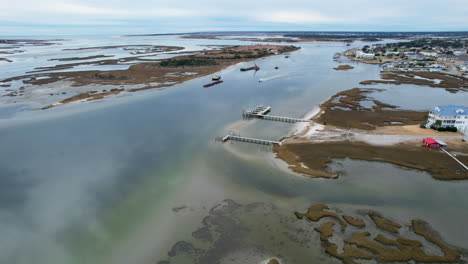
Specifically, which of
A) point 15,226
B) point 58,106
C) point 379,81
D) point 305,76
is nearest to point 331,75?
point 305,76

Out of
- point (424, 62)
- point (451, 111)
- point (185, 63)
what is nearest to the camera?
point (451, 111)

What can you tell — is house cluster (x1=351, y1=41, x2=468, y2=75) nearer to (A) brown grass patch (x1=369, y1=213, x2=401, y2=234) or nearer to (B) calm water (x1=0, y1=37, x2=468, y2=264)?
(B) calm water (x1=0, y1=37, x2=468, y2=264)

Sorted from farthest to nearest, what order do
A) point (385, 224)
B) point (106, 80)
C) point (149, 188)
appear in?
point (106, 80) < point (149, 188) < point (385, 224)

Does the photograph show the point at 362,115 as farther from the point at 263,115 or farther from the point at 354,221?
the point at 354,221

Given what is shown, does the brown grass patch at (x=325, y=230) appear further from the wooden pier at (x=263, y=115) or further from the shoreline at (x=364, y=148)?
the wooden pier at (x=263, y=115)

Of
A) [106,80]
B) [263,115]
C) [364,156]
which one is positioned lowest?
[364,156]

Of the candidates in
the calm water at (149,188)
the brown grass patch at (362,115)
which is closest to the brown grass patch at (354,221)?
the calm water at (149,188)

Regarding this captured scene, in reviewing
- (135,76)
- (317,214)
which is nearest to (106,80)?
(135,76)

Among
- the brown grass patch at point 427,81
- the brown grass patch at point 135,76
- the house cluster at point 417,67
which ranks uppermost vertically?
the house cluster at point 417,67

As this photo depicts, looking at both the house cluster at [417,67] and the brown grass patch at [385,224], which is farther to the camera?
the house cluster at [417,67]
